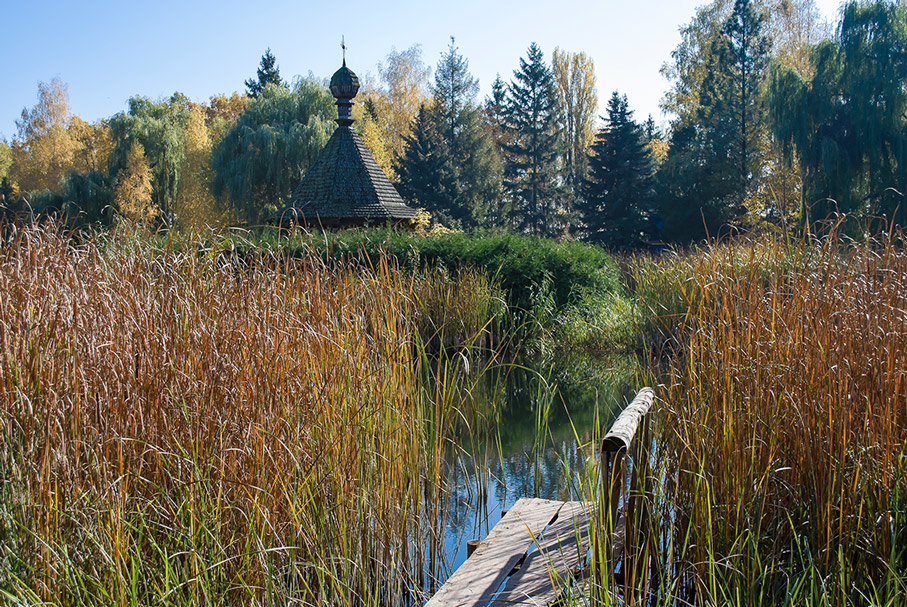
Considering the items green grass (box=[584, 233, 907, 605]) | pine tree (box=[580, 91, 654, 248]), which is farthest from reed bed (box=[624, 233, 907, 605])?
pine tree (box=[580, 91, 654, 248])

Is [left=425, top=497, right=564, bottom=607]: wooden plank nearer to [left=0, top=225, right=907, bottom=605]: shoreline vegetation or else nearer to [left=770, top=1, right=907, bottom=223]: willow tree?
[left=0, top=225, right=907, bottom=605]: shoreline vegetation

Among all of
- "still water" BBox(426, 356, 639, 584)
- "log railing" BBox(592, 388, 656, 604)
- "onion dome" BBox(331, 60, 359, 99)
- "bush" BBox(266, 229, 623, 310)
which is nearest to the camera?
"log railing" BBox(592, 388, 656, 604)

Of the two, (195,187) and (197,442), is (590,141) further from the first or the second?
(197,442)

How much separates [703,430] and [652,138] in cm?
3552

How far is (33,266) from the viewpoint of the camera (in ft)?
9.70

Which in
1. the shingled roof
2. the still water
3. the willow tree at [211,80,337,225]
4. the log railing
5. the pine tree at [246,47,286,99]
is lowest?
the still water

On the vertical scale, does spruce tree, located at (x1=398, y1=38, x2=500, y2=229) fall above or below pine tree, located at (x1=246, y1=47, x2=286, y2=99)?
below

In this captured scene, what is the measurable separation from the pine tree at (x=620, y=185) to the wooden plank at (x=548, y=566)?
77.5 ft

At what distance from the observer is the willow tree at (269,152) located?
23.1 meters

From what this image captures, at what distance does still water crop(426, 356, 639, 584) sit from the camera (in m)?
3.53

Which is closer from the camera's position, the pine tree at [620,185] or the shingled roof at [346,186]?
the shingled roof at [346,186]

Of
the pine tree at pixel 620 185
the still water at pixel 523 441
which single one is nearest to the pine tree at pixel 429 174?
the pine tree at pixel 620 185

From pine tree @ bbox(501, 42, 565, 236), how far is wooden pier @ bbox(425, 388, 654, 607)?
27624 mm

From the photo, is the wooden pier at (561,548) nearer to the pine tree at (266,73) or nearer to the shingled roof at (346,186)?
the shingled roof at (346,186)
